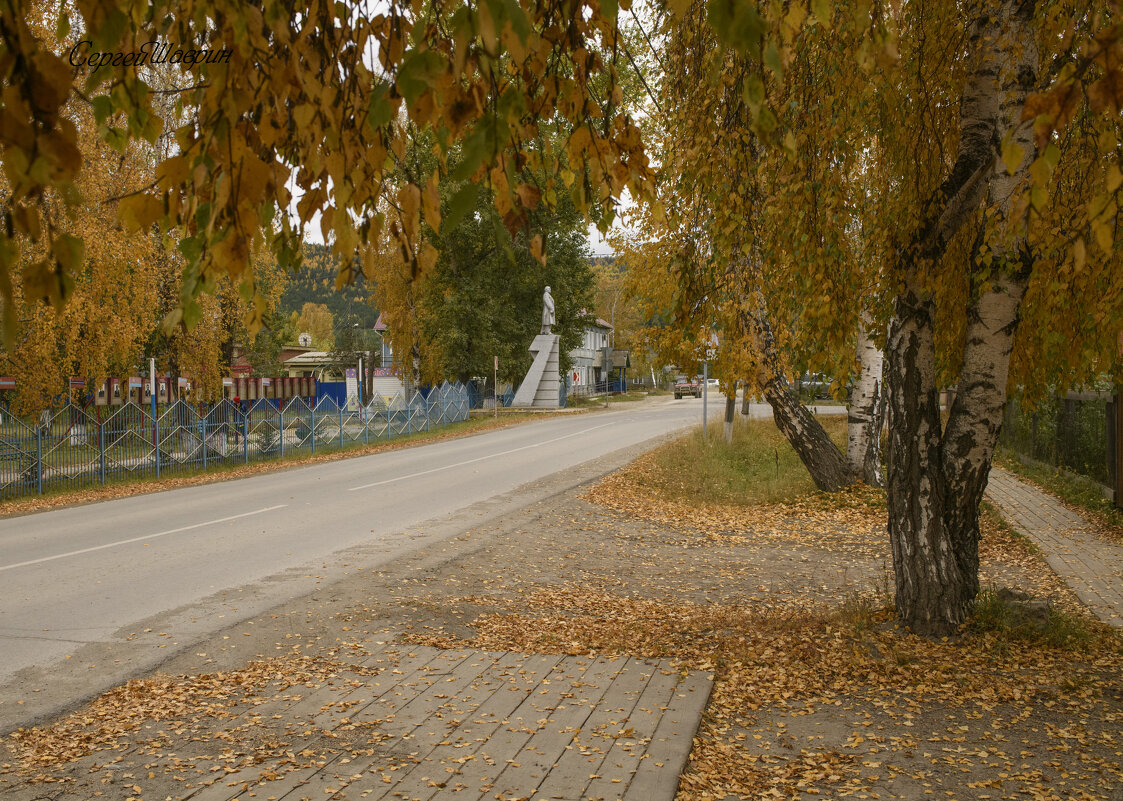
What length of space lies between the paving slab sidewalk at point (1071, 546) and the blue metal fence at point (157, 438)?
16331 millimetres

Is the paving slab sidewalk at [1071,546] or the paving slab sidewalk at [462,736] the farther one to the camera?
the paving slab sidewalk at [1071,546]

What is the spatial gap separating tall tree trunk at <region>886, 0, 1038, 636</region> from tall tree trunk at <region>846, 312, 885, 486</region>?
8.42 meters

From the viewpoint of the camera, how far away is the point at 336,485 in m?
17.0

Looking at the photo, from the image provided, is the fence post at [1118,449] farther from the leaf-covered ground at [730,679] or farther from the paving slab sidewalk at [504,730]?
the paving slab sidewalk at [504,730]

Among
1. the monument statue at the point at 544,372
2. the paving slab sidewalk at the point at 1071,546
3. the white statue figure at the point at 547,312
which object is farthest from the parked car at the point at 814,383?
the white statue figure at the point at 547,312

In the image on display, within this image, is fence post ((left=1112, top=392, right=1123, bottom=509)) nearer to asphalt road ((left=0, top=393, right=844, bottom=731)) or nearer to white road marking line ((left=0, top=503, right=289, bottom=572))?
asphalt road ((left=0, top=393, right=844, bottom=731))

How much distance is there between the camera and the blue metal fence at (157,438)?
660 inches

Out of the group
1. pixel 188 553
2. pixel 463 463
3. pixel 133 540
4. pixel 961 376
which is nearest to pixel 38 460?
pixel 133 540

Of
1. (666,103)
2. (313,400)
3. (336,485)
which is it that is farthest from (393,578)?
(313,400)

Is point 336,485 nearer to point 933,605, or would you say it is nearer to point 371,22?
point 933,605

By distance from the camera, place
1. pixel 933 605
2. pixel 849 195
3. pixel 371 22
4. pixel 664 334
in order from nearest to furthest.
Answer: pixel 371 22 → pixel 933 605 → pixel 849 195 → pixel 664 334

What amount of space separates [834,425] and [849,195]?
2155 cm

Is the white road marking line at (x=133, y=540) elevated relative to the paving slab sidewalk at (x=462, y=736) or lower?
lower

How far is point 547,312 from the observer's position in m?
45.3
